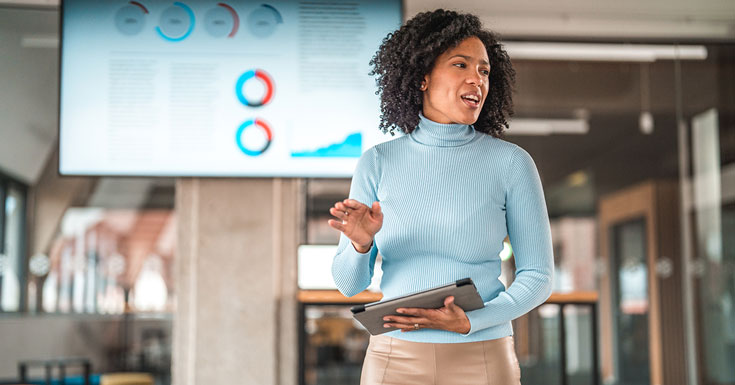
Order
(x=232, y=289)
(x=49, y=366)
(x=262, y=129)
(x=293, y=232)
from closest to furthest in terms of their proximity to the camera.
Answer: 1. (x=262, y=129)
2. (x=232, y=289)
3. (x=293, y=232)
4. (x=49, y=366)

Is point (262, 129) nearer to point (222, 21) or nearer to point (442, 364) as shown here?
point (222, 21)

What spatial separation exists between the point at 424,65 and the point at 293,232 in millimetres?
2729

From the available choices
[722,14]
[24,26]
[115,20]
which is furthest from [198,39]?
[722,14]

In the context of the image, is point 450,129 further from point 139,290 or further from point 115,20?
point 139,290

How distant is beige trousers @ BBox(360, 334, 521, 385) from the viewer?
1.34 m

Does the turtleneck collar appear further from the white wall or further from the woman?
the white wall

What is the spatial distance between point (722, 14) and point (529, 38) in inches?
48.3

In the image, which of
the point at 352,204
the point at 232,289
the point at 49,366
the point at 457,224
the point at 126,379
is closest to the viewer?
the point at 352,204

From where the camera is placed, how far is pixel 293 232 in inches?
164

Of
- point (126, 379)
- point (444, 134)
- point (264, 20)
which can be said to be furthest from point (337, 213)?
point (126, 379)

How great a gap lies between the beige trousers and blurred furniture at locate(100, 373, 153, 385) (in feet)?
13.1

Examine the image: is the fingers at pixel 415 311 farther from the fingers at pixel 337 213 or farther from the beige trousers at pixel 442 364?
the fingers at pixel 337 213

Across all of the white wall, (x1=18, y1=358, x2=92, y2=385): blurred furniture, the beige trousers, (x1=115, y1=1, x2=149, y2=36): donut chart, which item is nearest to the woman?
the beige trousers

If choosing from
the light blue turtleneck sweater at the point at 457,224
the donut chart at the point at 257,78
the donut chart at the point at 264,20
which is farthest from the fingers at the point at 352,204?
the donut chart at the point at 264,20
